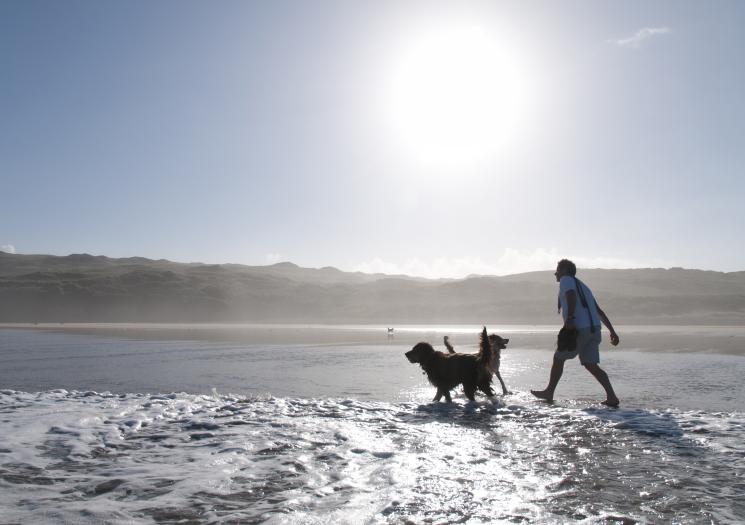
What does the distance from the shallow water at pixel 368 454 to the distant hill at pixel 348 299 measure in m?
33.2

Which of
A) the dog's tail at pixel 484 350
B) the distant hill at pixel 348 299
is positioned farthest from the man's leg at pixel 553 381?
the distant hill at pixel 348 299

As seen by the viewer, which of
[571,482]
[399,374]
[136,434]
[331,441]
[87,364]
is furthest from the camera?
[87,364]

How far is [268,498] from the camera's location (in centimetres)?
341

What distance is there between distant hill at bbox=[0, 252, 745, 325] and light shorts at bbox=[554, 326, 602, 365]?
1269 inches

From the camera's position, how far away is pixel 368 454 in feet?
14.9

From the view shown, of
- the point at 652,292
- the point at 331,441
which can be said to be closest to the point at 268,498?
the point at 331,441

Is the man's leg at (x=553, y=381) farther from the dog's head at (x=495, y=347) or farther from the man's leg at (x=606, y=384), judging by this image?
the dog's head at (x=495, y=347)

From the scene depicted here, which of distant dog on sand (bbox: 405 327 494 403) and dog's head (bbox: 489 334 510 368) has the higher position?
dog's head (bbox: 489 334 510 368)

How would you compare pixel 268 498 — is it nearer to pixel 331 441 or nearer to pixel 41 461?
pixel 331 441

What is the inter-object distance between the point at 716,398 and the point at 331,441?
249 inches

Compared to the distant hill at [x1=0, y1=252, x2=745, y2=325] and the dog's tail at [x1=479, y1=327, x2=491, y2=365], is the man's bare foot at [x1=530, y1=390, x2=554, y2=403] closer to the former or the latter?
the dog's tail at [x1=479, y1=327, x2=491, y2=365]

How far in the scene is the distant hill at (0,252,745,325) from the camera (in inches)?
1695

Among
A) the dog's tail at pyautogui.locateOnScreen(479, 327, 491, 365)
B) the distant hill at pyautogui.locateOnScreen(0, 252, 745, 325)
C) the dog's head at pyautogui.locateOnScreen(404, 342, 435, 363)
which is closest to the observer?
the dog's tail at pyautogui.locateOnScreen(479, 327, 491, 365)

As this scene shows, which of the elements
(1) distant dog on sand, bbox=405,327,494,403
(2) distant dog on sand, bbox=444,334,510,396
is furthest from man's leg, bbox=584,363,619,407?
(1) distant dog on sand, bbox=405,327,494,403
